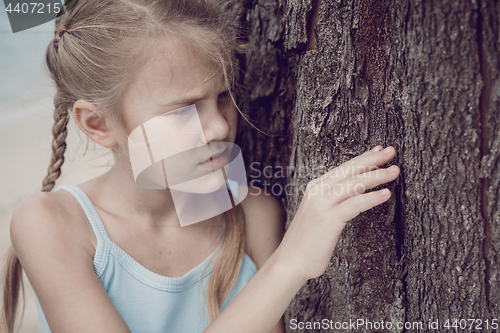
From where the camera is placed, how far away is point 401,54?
2.60ft

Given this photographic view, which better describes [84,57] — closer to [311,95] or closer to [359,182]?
[311,95]

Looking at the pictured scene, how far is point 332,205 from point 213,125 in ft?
1.27

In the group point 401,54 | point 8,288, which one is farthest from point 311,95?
point 8,288

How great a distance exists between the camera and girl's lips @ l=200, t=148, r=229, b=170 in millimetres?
1055

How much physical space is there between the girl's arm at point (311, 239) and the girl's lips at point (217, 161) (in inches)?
11.9

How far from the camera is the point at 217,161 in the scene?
108cm

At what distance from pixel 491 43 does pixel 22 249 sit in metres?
1.19

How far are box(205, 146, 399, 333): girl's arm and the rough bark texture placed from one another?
3.8 inches

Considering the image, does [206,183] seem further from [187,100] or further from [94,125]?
[94,125]

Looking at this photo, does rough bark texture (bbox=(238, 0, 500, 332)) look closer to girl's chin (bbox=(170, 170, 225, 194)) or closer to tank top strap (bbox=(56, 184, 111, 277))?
girl's chin (bbox=(170, 170, 225, 194))

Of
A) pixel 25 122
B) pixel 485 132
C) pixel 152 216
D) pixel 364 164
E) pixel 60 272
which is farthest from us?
pixel 25 122

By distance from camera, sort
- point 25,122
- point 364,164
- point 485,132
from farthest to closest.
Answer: point 25,122 → point 364,164 → point 485,132

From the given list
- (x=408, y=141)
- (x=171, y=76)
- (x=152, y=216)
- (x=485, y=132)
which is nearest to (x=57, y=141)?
(x=152, y=216)

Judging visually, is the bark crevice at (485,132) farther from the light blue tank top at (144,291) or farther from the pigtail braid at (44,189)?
the pigtail braid at (44,189)
